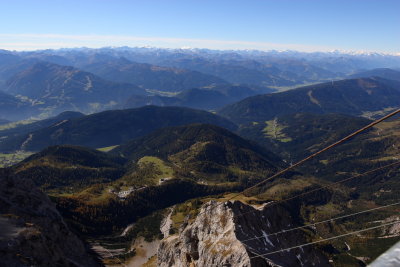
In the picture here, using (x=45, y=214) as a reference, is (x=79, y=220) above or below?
below

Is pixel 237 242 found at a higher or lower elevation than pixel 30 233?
higher

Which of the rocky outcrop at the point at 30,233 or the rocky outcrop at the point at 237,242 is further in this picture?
the rocky outcrop at the point at 30,233

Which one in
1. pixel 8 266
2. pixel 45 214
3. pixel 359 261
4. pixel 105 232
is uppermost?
pixel 8 266

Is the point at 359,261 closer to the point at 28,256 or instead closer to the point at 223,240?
the point at 223,240

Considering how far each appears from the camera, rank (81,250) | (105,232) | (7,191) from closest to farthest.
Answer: (7,191), (81,250), (105,232)

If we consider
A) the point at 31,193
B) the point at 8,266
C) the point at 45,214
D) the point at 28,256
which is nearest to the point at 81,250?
the point at 45,214
